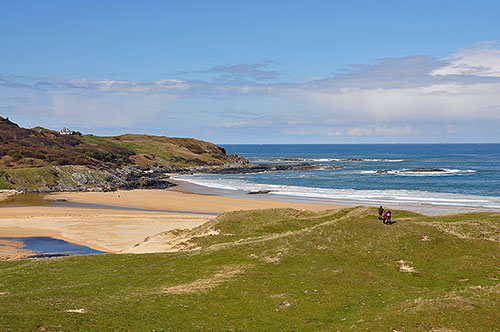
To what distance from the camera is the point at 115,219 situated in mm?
65062

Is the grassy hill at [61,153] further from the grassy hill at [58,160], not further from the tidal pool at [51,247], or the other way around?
the tidal pool at [51,247]

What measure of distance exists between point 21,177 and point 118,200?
34.9 m

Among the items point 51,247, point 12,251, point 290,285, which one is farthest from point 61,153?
point 290,285

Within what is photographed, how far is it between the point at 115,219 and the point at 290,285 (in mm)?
47209

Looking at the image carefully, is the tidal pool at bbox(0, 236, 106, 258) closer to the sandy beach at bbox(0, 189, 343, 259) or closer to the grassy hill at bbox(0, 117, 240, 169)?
the sandy beach at bbox(0, 189, 343, 259)

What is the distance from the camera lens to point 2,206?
3157 inches

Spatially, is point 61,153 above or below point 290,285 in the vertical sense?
above

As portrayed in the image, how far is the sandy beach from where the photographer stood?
49031 millimetres

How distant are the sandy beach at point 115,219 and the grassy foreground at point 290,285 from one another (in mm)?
12454

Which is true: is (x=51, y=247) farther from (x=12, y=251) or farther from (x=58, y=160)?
(x=58, y=160)

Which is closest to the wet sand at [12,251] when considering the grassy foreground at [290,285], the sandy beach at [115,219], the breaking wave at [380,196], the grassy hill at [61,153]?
the sandy beach at [115,219]

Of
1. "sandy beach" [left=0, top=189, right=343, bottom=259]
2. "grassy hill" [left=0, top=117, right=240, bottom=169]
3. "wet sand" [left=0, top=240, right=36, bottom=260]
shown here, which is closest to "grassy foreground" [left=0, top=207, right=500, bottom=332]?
"wet sand" [left=0, top=240, right=36, bottom=260]

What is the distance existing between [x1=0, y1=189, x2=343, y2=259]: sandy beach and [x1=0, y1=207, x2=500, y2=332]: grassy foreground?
1245 centimetres

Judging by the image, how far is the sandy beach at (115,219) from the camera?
49031 mm
